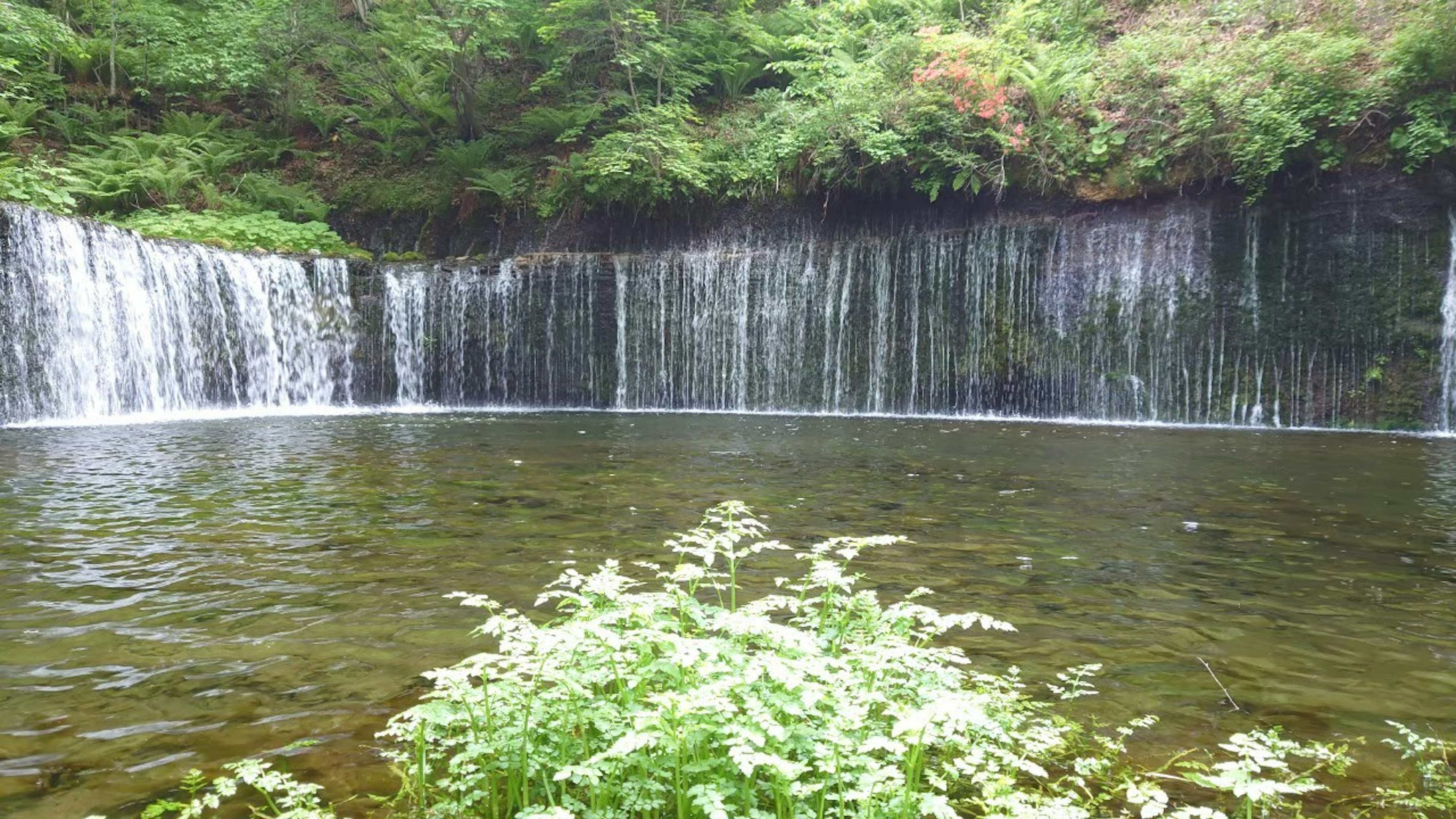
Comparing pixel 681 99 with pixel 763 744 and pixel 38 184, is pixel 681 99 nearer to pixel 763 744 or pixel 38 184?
pixel 38 184

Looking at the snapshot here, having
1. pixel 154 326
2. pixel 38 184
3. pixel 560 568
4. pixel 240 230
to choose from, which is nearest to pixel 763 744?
pixel 560 568

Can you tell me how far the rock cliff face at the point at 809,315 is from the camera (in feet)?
42.1

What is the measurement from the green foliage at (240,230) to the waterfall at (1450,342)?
19819 mm

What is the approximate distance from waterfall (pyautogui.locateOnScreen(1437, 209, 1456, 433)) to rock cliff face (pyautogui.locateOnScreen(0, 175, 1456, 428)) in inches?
1.4

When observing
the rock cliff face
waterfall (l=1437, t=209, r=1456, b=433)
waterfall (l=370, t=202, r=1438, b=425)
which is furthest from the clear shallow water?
waterfall (l=370, t=202, r=1438, b=425)

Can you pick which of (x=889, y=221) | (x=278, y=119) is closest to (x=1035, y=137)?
(x=889, y=221)

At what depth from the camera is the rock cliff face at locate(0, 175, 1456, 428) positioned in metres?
12.8

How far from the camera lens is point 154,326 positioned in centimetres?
1430

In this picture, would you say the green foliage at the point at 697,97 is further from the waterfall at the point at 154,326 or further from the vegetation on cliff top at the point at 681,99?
the waterfall at the point at 154,326

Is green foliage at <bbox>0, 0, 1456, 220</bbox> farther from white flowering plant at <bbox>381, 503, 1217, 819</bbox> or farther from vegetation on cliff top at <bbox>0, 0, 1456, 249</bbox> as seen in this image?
white flowering plant at <bbox>381, 503, 1217, 819</bbox>

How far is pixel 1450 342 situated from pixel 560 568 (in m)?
14.4

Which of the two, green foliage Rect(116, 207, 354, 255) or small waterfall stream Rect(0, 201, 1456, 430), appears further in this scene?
green foliage Rect(116, 207, 354, 255)

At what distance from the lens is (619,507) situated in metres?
6.07

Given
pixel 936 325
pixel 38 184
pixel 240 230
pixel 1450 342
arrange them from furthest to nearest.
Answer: pixel 240 230 → pixel 936 325 → pixel 38 184 → pixel 1450 342
